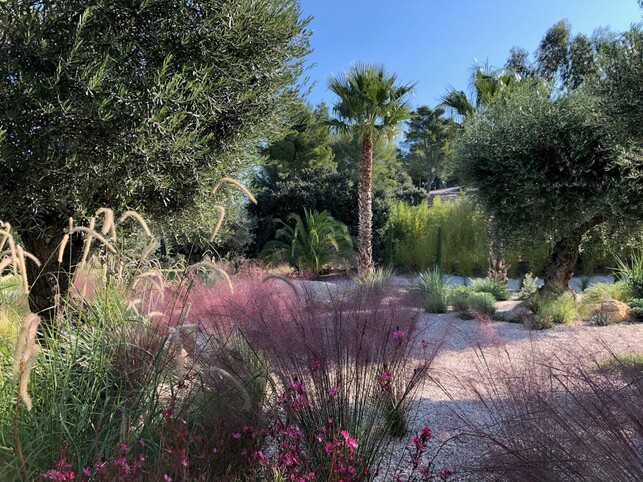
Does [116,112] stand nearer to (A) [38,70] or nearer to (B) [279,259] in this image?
(A) [38,70]

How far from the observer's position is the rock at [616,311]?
787 cm

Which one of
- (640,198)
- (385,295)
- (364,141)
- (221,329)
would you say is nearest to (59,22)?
(221,329)

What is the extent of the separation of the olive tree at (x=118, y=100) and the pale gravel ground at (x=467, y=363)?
147 cm

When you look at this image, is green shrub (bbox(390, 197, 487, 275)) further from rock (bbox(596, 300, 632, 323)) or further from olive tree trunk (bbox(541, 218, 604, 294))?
rock (bbox(596, 300, 632, 323))

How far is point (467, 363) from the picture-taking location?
4637mm

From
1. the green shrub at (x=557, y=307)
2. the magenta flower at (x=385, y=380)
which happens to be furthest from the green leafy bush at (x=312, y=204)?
the magenta flower at (x=385, y=380)

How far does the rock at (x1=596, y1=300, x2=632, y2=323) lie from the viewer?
310 inches

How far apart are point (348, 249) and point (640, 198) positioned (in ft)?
31.1

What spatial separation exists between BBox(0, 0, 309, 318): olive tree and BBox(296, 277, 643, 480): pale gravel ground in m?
1.47

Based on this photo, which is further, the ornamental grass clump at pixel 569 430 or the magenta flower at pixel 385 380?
the magenta flower at pixel 385 380

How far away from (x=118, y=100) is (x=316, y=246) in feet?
41.2

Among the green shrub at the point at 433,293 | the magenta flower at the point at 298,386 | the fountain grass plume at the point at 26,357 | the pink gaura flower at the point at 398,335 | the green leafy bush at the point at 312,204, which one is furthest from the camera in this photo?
the green leafy bush at the point at 312,204

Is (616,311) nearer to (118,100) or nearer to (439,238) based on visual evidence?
(118,100)

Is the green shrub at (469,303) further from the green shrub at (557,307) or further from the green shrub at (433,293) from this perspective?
the green shrub at (557,307)
